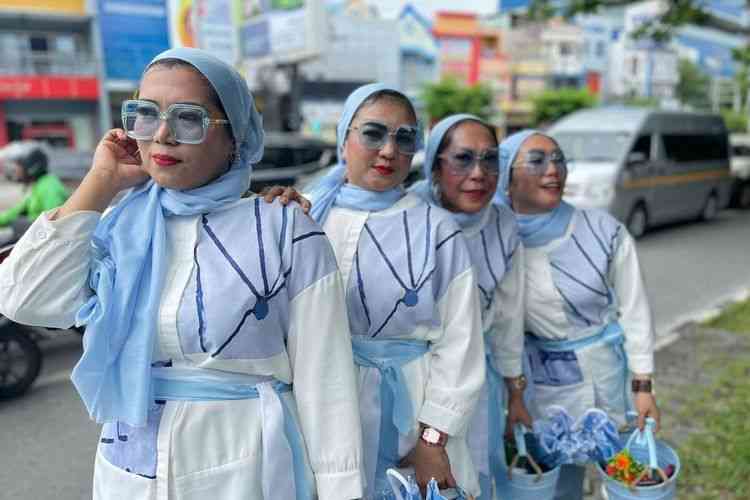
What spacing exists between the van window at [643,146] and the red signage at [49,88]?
19505 millimetres

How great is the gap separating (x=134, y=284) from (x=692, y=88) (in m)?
53.0

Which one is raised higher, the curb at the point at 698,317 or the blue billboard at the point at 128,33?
the blue billboard at the point at 128,33

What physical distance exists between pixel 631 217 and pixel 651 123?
1.51 m

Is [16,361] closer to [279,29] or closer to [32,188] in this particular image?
[32,188]

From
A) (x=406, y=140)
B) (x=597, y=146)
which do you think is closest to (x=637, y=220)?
(x=597, y=146)

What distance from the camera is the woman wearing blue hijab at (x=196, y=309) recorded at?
1.29m

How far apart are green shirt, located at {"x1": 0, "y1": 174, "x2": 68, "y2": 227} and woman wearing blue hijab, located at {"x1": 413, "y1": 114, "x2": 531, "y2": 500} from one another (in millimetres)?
3595

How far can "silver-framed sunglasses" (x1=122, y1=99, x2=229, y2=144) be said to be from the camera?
1.31 metres

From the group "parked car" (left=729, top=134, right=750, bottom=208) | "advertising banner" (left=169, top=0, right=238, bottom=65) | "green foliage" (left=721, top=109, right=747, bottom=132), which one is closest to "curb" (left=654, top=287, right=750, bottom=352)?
"parked car" (left=729, top=134, right=750, bottom=208)

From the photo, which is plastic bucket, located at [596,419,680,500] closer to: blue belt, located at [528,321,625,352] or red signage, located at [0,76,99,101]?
blue belt, located at [528,321,625,352]

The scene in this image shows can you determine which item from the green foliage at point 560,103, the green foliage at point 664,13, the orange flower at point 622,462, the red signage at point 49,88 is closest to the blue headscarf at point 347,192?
the orange flower at point 622,462

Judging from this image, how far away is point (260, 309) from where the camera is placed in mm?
1318

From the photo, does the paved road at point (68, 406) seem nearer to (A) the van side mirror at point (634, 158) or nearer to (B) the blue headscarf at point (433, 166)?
(A) the van side mirror at point (634, 158)

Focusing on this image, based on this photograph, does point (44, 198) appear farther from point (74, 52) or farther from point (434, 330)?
point (74, 52)
